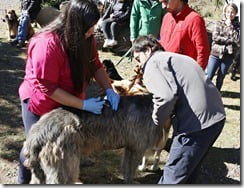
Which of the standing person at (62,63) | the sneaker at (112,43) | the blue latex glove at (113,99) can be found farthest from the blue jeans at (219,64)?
the standing person at (62,63)

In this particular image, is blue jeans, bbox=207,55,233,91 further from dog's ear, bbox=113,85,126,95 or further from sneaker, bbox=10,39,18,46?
sneaker, bbox=10,39,18,46

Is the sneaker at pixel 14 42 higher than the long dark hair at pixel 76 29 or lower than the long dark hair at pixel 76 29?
lower

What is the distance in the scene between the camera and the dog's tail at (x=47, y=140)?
123 inches

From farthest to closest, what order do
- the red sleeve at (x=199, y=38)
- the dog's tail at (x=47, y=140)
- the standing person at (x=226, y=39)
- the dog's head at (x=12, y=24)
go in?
the dog's head at (x=12, y=24) < the standing person at (x=226, y=39) < the red sleeve at (x=199, y=38) < the dog's tail at (x=47, y=140)

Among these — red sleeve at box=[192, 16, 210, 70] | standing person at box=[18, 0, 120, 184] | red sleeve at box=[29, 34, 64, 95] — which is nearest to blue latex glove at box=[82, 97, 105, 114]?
standing person at box=[18, 0, 120, 184]

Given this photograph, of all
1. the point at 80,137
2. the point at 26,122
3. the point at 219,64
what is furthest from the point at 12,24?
the point at 80,137

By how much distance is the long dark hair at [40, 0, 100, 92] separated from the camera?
114 inches

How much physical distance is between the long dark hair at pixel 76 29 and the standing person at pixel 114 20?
251 inches

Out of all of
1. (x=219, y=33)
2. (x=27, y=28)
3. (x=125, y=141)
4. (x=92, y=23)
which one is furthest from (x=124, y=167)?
(x=27, y=28)

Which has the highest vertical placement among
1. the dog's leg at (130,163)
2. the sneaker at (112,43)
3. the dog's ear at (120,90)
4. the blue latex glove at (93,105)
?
the blue latex glove at (93,105)

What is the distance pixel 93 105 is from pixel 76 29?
26.3 inches

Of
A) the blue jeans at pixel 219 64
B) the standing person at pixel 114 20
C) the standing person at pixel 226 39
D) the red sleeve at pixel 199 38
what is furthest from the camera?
the standing person at pixel 114 20

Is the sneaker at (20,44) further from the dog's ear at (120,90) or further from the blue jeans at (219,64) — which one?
the dog's ear at (120,90)

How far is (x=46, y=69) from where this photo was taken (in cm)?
292
